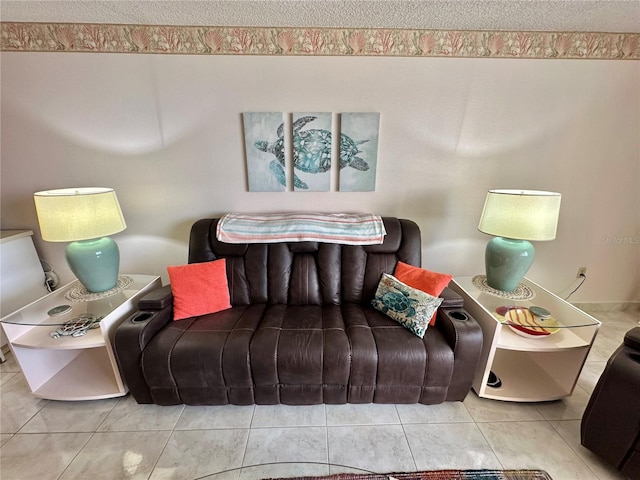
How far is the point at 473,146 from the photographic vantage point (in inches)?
80.4

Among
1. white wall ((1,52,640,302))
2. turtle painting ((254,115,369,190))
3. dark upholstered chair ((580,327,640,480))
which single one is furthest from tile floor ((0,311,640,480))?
turtle painting ((254,115,369,190))

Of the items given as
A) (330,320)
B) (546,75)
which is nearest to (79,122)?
(330,320)

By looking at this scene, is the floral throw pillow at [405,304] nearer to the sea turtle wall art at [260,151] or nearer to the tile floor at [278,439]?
the tile floor at [278,439]

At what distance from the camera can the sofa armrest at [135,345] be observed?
139 cm

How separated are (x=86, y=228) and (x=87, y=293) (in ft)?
1.67

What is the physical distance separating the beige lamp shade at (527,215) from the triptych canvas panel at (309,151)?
90 centimetres

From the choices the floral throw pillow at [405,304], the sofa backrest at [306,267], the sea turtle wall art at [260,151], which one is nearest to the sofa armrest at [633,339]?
the floral throw pillow at [405,304]

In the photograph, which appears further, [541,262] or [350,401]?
[541,262]

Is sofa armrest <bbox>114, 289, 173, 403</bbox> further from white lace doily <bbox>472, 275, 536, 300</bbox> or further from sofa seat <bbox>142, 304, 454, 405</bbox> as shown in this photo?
white lace doily <bbox>472, 275, 536, 300</bbox>

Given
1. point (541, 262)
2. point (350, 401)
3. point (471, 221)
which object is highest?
point (471, 221)

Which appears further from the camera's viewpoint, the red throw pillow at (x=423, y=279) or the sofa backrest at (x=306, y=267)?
the sofa backrest at (x=306, y=267)

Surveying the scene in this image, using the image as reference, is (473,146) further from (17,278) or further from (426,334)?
(17,278)

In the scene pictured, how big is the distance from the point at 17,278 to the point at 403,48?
3.36 metres

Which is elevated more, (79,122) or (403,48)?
(403,48)
